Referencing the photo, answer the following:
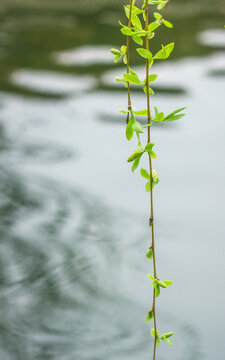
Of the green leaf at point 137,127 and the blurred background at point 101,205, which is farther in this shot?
the blurred background at point 101,205

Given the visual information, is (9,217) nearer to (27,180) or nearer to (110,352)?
(27,180)

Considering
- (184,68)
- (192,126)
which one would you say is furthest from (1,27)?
(192,126)

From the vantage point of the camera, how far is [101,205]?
4.24 ft

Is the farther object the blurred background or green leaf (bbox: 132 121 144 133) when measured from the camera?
the blurred background

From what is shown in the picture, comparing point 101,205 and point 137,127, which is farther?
point 101,205

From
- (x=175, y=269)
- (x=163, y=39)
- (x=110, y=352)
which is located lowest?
(x=110, y=352)

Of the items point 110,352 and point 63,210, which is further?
point 63,210

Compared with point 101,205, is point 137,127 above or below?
below

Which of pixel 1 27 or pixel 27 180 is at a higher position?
pixel 1 27

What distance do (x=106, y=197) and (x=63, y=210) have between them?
0.36ft

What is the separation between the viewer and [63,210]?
1285 mm

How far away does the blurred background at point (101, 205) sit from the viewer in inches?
36.2

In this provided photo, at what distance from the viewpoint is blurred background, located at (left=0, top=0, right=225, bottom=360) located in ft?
3.02

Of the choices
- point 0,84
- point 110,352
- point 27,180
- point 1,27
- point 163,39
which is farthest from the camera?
point 1,27
